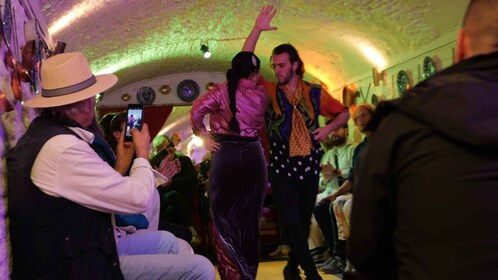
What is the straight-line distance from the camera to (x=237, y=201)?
319cm

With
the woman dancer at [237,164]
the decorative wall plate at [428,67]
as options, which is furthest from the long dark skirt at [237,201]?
the decorative wall plate at [428,67]

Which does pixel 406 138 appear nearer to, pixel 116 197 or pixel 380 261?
pixel 380 261

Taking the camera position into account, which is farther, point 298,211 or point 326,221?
point 326,221

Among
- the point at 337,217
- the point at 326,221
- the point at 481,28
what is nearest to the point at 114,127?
the point at 481,28

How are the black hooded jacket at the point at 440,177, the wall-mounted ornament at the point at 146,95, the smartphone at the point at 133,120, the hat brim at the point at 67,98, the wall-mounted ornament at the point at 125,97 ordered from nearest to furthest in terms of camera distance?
1. the black hooded jacket at the point at 440,177
2. the hat brim at the point at 67,98
3. the smartphone at the point at 133,120
4. the wall-mounted ornament at the point at 125,97
5. the wall-mounted ornament at the point at 146,95

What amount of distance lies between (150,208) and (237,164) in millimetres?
540

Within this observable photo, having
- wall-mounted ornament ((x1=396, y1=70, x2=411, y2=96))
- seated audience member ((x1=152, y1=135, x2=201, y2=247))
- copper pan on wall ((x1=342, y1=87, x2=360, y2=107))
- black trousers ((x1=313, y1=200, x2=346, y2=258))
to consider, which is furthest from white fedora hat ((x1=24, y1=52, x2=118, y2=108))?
copper pan on wall ((x1=342, y1=87, x2=360, y2=107))

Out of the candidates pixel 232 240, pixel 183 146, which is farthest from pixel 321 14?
pixel 183 146

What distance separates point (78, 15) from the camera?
441cm

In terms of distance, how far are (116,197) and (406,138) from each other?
1077 mm

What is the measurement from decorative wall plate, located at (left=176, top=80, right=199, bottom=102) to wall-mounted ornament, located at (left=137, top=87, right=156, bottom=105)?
18.7 inches

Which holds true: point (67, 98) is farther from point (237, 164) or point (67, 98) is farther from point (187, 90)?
point (187, 90)

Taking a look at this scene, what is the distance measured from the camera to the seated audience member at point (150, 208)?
8.31 feet

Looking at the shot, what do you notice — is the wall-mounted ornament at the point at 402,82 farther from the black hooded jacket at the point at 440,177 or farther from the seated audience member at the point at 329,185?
the black hooded jacket at the point at 440,177
